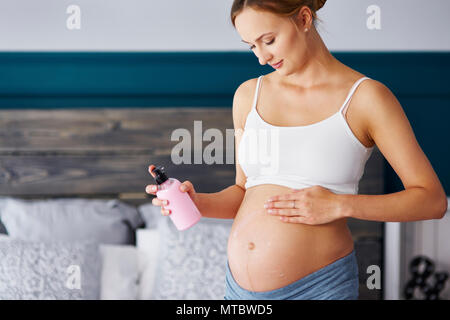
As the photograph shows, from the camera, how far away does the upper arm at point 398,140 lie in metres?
0.90

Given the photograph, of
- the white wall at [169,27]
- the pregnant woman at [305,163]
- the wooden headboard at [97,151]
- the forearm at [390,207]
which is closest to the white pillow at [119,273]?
the wooden headboard at [97,151]

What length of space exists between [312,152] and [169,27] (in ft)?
4.95

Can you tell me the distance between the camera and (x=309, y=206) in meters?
0.92

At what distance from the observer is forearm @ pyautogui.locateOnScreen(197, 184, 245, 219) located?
1.06m

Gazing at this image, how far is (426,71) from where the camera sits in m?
2.35

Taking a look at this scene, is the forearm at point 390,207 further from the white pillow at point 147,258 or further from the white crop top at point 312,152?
the white pillow at point 147,258

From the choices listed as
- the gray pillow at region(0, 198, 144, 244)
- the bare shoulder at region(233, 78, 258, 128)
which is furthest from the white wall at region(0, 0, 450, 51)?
the bare shoulder at region(233, 78, 258, 128)

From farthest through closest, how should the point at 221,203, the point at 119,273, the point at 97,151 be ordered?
the point at 97,151, the point at 119,273, the point at 221,203

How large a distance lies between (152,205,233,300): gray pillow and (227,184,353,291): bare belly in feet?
2.96

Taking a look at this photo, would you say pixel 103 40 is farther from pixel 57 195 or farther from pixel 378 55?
pixel 378 55

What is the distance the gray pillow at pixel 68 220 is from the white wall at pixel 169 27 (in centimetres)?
71

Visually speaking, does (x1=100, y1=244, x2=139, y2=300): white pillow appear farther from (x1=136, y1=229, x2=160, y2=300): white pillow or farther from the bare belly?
the bare belly

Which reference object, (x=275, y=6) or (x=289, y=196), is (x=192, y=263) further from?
(x=275, y=6)

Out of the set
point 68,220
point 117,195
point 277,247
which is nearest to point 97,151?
point 117,195
